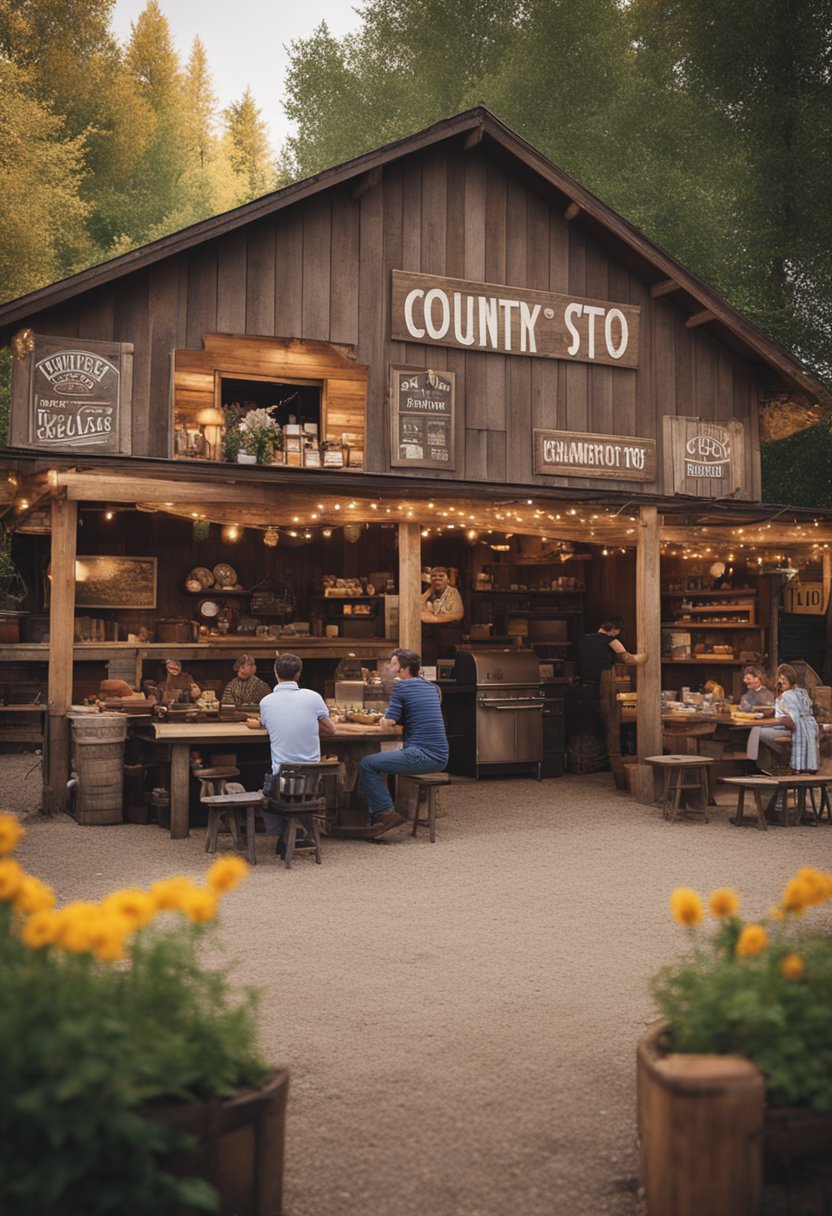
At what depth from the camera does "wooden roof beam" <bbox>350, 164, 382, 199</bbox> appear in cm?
1140

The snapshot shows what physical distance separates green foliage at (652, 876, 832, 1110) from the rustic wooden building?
8.15m

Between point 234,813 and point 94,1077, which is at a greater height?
point 94,1077

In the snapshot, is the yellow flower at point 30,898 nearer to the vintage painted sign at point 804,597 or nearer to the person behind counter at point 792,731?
the person behind counter at point 792,731

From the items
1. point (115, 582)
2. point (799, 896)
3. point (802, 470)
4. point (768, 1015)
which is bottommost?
point (768, 1015)

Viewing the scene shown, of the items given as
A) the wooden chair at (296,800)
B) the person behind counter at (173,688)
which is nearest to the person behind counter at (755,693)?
the wooden chair at (296,800)

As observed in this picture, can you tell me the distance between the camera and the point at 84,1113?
2.53 meters

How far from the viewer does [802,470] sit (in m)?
21.8

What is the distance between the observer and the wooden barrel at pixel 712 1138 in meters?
3.07

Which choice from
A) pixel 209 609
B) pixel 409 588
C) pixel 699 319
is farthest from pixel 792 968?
pixel 209 609

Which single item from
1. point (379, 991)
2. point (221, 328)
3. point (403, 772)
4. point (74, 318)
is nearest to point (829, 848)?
point (403, 772)

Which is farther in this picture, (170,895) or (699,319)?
(699,319)

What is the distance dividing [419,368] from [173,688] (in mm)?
4709

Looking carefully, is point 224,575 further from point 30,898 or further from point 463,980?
point 30,898

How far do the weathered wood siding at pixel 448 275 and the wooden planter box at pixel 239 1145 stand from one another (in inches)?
322
